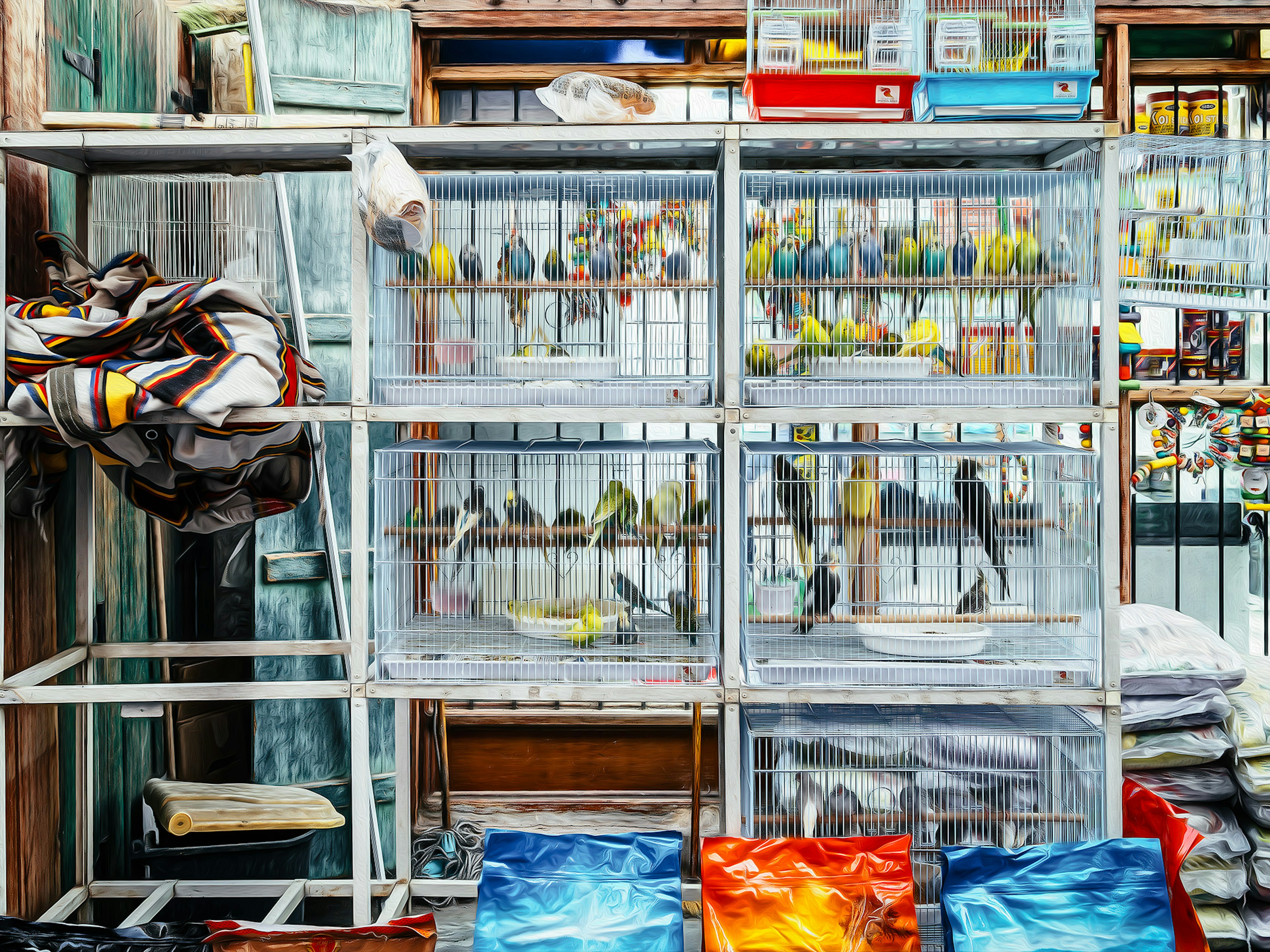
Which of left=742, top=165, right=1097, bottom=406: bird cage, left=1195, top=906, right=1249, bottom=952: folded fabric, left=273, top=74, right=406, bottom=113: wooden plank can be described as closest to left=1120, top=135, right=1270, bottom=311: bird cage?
left=742, top=165, right=1097, bottom=406: bird cage

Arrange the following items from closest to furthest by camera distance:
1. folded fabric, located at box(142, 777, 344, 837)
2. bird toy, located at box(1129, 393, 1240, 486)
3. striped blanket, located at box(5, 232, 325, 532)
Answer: striped blanket, located at box(5, 232, 325, 532)
folded fabric, located at box(142, 777, 344, 837)
bird toy, located at box(1129, 393, 1240, 486)

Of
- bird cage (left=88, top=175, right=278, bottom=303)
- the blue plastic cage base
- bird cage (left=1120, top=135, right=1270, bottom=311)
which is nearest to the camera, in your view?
the blue plastic cage base

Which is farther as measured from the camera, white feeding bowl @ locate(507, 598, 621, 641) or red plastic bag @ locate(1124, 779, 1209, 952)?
white feeding bowl @ locate(507, 598, 621, 641)

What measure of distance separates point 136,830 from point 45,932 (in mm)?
823

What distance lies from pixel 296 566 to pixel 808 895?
187 cm

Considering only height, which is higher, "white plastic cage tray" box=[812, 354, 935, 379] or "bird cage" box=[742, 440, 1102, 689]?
"white plastic cage tray" box=[812, 354, 935, 379]

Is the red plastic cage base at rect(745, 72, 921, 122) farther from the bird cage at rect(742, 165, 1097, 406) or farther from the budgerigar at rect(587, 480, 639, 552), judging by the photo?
the budgerigar at rect(587, 480, 639, 552)

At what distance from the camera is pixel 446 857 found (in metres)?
2.79

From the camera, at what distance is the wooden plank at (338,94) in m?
2.88

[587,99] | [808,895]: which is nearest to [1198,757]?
[808,895]

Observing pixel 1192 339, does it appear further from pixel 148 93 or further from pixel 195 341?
pixel 148 93

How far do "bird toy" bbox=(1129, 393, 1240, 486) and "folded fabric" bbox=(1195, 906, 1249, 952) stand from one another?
1.39 meters

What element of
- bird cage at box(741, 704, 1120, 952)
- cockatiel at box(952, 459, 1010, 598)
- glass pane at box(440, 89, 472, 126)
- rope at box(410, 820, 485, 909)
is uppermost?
glass pane at box(440, 89, 472, 126)

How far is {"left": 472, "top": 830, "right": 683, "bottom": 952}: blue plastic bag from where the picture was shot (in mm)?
2023
